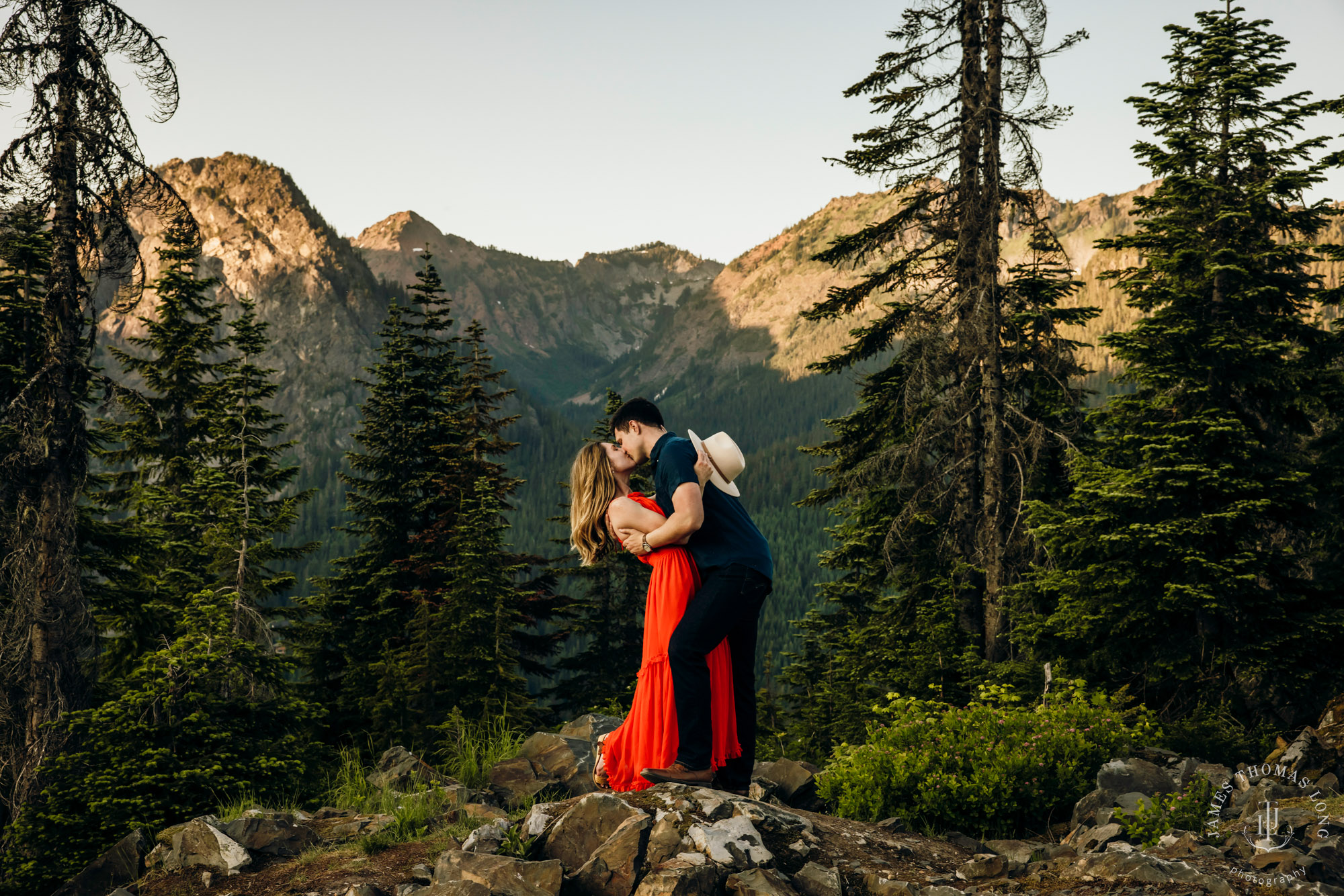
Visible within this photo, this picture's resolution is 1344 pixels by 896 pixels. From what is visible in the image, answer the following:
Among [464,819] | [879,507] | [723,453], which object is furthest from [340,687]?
[723,453]

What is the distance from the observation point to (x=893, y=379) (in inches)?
653

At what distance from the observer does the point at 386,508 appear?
23562 mm

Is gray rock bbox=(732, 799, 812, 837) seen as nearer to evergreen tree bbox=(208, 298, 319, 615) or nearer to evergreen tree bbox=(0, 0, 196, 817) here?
evergreen tree bbox=(0, 0, 196, 817)

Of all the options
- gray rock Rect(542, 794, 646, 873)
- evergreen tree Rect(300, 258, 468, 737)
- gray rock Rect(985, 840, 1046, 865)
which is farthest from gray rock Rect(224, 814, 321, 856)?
evergreen tree Rect(300, 258, 468, 737)

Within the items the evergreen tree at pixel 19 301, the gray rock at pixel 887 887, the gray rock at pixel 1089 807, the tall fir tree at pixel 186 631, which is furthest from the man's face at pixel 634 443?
the evergreen tree at pixel 19 301

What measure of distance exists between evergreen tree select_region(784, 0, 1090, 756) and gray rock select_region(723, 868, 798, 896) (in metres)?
10.8

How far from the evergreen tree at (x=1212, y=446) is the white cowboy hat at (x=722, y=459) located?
7.64m

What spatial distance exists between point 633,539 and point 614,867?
1.73 meters

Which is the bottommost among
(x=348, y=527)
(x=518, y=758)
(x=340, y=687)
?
(x=340, y=687)

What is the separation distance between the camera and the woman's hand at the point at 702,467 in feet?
16.1

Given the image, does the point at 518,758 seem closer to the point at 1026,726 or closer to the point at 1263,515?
the point at 1026,726

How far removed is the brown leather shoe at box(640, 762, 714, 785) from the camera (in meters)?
4.99

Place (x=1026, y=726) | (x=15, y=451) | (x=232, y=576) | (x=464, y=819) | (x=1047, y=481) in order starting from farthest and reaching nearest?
(x=232, y=576) → (x=1047, y=481) → (x=15, y=451) → (x=1026, y=726) → (x=464, y=819)

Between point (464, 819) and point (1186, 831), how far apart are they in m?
4.33
